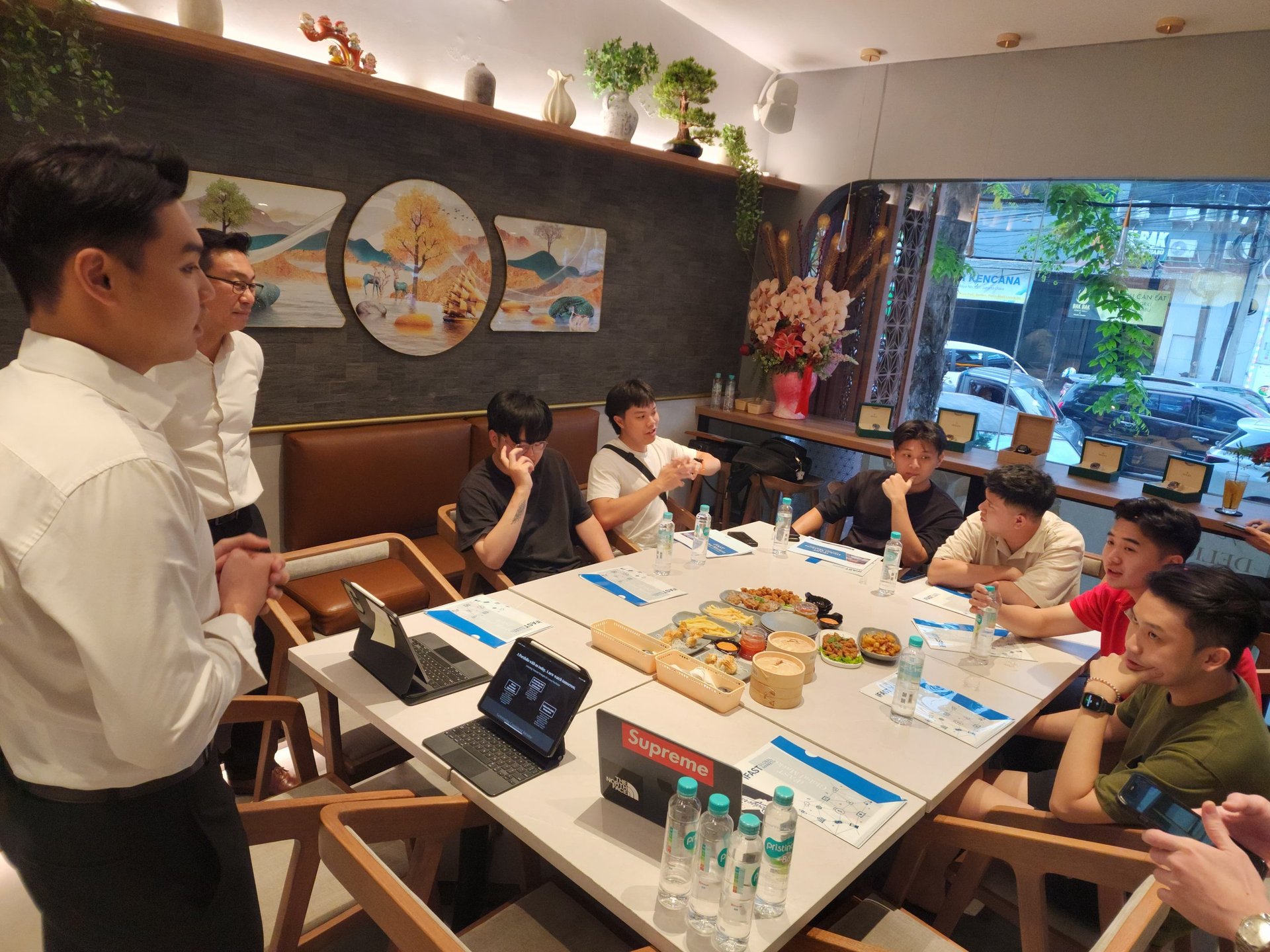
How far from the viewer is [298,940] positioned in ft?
4.65

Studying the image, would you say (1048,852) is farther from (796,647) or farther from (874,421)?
(874,421)

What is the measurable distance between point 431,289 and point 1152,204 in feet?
12.9

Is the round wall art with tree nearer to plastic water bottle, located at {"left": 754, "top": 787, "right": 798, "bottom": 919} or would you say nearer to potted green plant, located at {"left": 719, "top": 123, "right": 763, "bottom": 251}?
potted green plant, located at {"left": 719, "top": 123, "right": 763, "bottom": 251}

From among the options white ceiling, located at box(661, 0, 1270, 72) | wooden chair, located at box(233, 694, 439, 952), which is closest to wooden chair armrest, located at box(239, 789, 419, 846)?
wooden chair, located at box(233, 694, 439, 952)

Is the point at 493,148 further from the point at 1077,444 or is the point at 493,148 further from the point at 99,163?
the point at 1077,444

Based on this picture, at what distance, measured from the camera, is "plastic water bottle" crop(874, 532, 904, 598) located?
9.03 feet

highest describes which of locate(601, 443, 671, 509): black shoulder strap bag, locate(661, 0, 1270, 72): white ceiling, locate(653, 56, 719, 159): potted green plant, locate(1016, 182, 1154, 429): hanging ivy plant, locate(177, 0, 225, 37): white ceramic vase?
locate(661, 0, 1270, 72): white ceiling

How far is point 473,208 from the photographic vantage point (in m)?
4.06

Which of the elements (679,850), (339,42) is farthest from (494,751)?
(339,42)

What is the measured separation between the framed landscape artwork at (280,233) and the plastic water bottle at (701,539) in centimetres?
199

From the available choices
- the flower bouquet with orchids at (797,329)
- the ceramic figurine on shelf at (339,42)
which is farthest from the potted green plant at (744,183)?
the ceramic figurine on shelf at (339,42)

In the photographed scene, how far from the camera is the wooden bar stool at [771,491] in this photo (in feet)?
15.3

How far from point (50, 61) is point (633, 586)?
263 cm

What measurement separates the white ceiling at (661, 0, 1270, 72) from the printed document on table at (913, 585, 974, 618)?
3007mm
